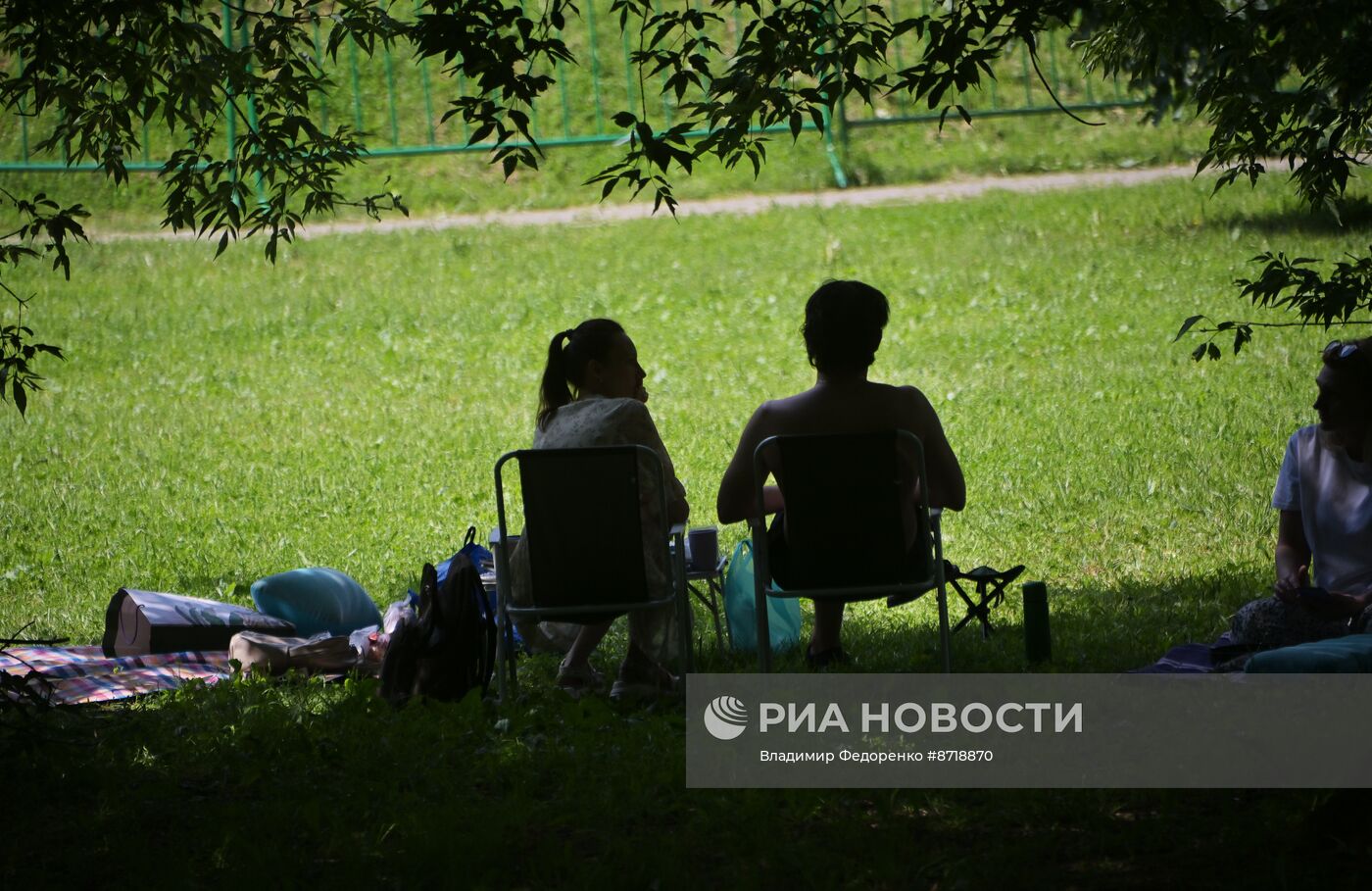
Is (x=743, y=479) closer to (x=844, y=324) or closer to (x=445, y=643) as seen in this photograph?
(x=844, y=324)

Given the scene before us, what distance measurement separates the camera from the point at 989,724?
4422 mm

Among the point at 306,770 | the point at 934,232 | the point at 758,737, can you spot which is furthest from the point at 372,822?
the point at 934,232

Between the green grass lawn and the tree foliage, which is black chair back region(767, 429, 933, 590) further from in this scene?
the tree foliage

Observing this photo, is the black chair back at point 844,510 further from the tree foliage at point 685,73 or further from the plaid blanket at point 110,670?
the plaid blanket at point 110,670

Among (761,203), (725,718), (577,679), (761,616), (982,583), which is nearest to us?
(725,718)

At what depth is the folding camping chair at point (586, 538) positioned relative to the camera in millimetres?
4941

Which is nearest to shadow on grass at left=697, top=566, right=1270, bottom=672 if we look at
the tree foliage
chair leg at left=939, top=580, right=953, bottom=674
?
chair leg at left=939, top=580, right=953, bottom=674

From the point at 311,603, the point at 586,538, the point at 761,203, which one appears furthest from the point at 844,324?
the point at 761,203

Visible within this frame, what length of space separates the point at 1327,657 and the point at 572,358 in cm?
261

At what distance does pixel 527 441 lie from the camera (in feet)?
34.0

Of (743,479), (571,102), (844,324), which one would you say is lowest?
(743,479)

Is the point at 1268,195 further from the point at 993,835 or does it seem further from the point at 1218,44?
the point at 993,835

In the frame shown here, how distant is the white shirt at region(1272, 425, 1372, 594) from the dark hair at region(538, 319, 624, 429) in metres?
2.19

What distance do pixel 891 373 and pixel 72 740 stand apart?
293 inches
